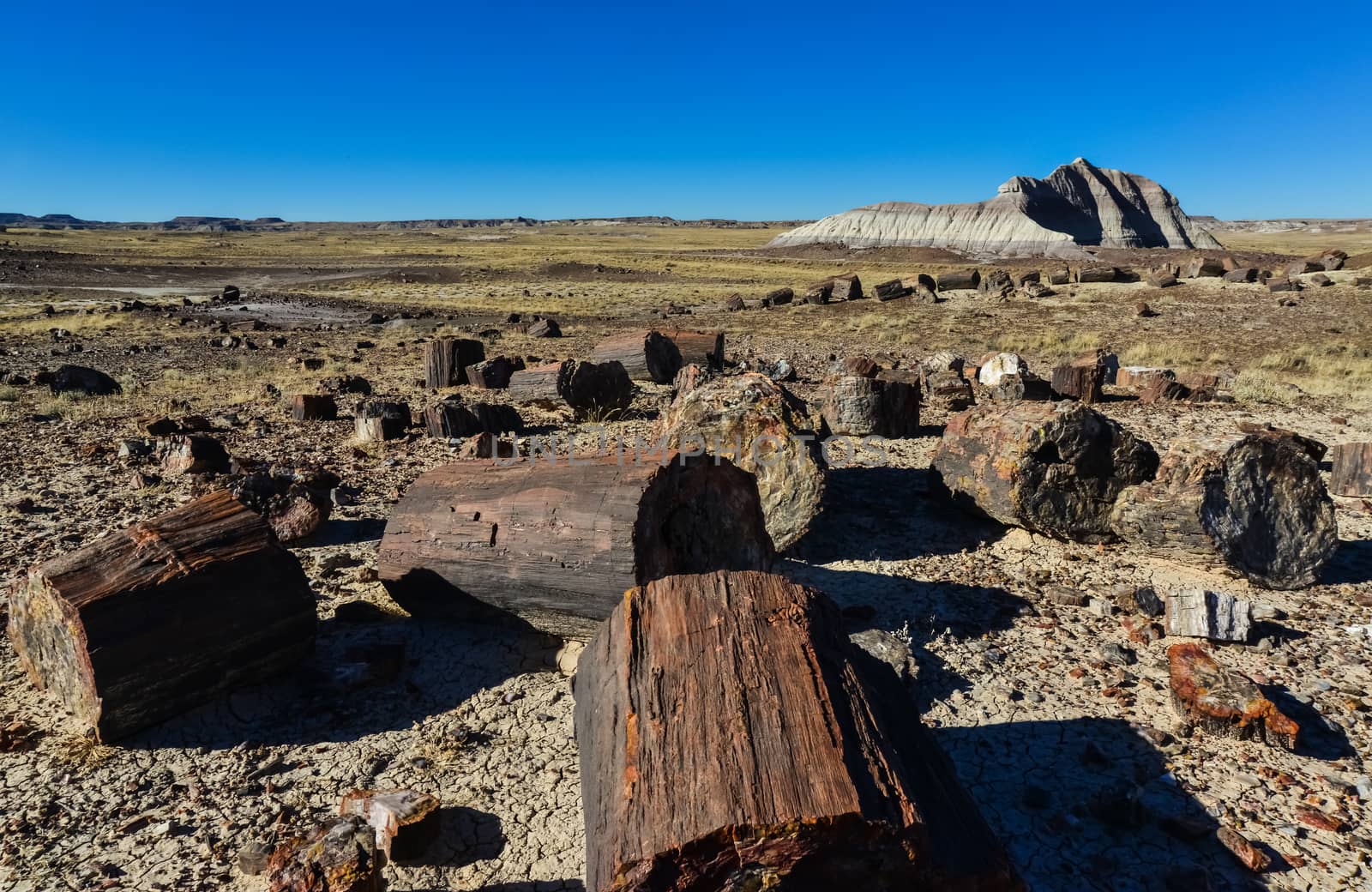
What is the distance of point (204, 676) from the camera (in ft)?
11.7

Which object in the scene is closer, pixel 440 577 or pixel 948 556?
pixel 440 577

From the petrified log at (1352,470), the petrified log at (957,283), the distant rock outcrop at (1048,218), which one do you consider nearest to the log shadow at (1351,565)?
the petrified log at (1352,470)

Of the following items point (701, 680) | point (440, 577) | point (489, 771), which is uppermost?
point (701, 680)

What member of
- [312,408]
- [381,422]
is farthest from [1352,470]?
[312,408]

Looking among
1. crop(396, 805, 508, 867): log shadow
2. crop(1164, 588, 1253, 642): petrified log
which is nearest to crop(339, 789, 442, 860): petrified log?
crop(396, 805, 508, 867): log shadow

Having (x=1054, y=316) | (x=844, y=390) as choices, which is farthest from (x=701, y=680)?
(x=1054, y=316)

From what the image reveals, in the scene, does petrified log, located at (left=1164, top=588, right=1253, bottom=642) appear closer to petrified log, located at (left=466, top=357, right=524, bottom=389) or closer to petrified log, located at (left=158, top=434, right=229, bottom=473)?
petrified log, located at (left=158, top=434, right=229, bottom=473)

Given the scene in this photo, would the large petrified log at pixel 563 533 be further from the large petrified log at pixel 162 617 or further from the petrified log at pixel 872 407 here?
the petrified log at pixel 872 407

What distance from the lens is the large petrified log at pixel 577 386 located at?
980cm

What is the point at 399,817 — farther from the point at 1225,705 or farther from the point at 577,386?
the point at 577,386

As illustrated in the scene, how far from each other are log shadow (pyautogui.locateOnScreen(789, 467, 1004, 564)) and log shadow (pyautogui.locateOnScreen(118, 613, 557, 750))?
7.52 ft

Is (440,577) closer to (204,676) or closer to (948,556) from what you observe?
(204,676)

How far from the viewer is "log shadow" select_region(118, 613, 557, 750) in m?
3.51

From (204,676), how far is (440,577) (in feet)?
3.78
